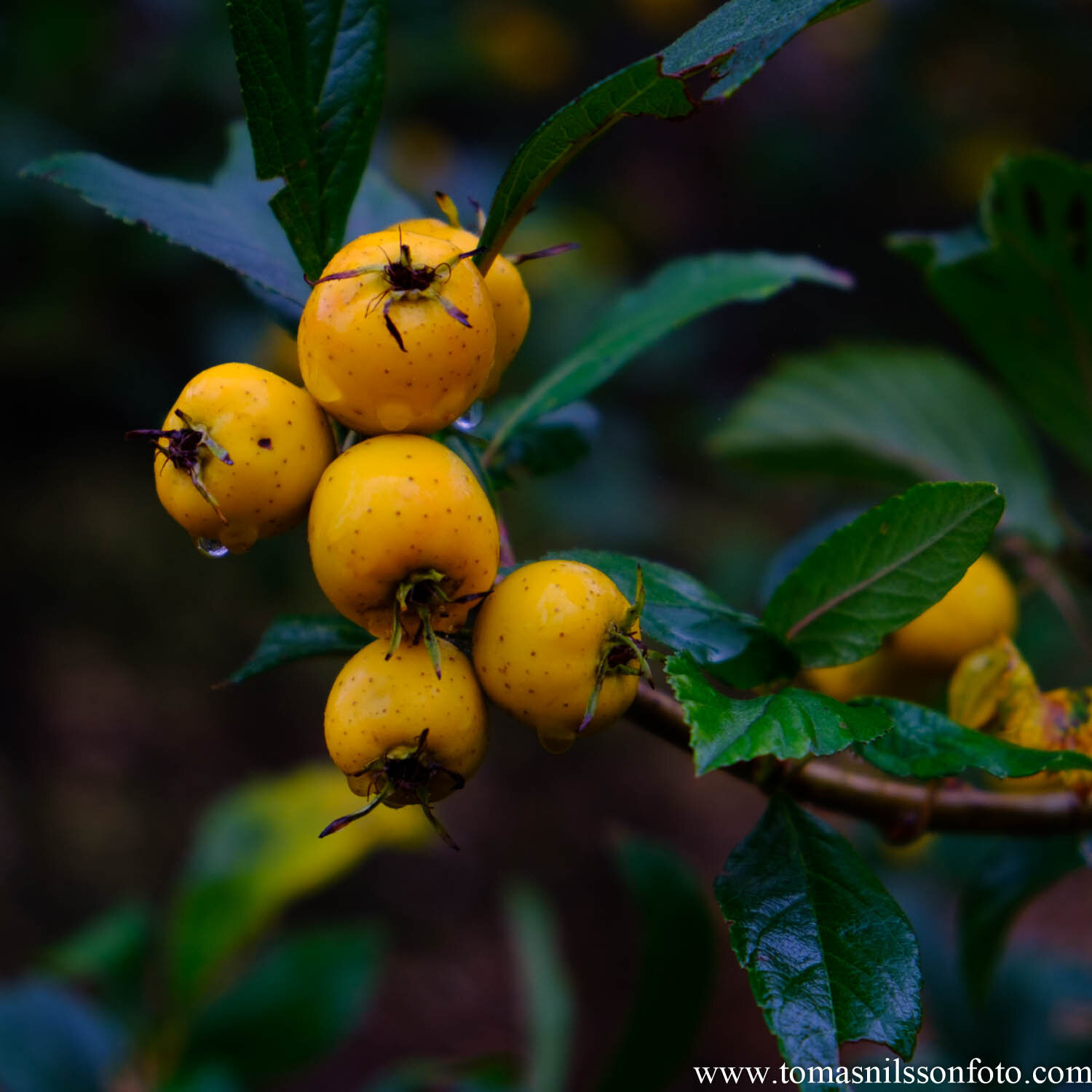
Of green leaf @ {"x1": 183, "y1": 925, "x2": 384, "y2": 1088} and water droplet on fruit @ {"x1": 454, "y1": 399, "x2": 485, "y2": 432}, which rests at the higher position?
water droplet on fruit @ {"x1": 454, "y1": 399, "x2": 485, "y2": 432}

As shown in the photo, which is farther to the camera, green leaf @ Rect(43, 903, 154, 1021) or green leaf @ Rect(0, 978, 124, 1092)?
green leaf @ Rect(43, 903, 154, 1021)

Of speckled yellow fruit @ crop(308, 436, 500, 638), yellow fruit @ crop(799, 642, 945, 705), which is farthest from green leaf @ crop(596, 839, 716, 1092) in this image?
speckled yellow fruit @ crop(308, 436, 500, 638)

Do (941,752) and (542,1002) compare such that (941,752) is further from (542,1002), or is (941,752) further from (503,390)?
(503,390)

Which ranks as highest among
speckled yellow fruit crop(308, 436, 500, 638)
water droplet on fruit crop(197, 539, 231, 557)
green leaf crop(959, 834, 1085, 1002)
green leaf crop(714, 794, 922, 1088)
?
speckled yellow fruit crop(308, 436, 500, 638)

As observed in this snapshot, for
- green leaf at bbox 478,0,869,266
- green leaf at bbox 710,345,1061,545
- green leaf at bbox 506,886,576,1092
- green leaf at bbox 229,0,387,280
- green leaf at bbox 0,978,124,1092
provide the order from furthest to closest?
green leaf at bbox 506,886,576,1092 → green leaf at bbox 0,978,124,1092 → green leaf at bbox 710,345,1061,545 → green leaf at bbox 229,0,387,280 → green leaf at bbox 478,0,869,266

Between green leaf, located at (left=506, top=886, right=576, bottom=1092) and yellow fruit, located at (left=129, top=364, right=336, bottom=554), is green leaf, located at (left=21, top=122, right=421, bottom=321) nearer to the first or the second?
yellow fruit, located at (left=129, top=364, right=336, bottom=554)

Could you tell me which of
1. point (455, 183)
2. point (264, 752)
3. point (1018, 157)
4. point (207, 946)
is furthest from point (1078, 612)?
point (264, 752)

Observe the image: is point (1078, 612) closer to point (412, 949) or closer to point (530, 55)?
point (412, 949)

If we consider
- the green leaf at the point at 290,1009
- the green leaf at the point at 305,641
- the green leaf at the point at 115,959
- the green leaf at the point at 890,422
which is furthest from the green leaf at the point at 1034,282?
the green leaf at the point at 115,959
